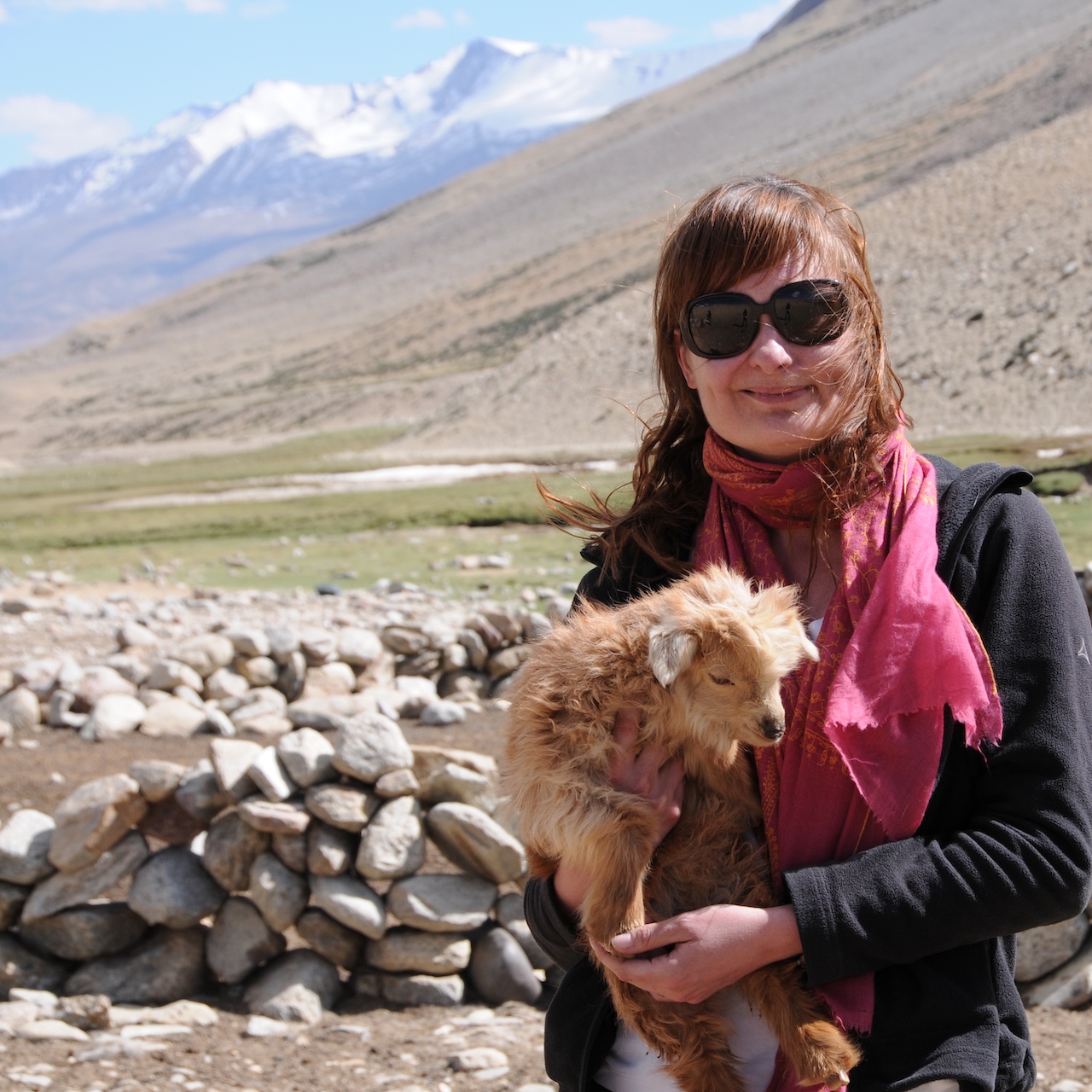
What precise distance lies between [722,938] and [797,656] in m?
0.69

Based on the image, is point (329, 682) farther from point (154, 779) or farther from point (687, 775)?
point (687, 775)

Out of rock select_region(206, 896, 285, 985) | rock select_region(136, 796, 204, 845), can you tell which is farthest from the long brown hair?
rock select_region(136, 796, 204, 845)

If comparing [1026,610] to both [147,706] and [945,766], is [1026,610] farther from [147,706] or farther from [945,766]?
[147,706]

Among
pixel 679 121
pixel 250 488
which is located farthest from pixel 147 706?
pixel 679 121

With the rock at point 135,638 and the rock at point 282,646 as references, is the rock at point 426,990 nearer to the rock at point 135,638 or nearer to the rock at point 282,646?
the rock at point 282,646

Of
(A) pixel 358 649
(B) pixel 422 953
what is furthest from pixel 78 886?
(A) pixel 358 649

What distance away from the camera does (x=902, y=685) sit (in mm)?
2418

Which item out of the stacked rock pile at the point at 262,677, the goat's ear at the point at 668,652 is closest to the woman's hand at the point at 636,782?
the goat's ear at the point at 668,652

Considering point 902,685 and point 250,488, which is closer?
point 902,685

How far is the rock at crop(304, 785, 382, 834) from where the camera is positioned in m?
5.99

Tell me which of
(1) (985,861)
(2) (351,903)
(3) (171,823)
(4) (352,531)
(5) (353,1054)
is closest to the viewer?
(1) (985,861)

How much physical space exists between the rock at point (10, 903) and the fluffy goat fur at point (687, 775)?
4333 mm

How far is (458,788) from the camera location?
6203 mm

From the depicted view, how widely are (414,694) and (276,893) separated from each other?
3213 mm
